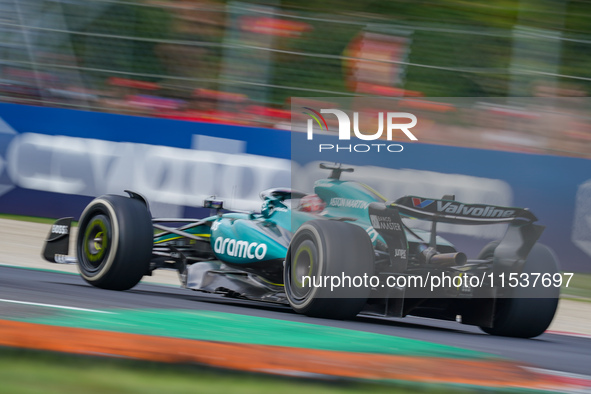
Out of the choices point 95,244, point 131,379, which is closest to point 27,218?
point 95,244

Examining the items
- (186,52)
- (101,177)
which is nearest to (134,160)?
(101,177)

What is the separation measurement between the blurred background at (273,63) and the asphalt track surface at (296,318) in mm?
3550

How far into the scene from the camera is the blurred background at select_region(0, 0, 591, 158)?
9234 millimetres

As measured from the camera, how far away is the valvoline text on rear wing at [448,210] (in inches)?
187

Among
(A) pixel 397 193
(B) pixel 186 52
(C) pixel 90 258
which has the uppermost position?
(B) pixel 186 52

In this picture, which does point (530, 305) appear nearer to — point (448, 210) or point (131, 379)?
point (448, 210)

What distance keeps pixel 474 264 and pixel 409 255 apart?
0.37m

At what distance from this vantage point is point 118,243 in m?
5.82

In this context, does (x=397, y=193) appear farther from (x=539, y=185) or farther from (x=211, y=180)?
(x=211, y=180)

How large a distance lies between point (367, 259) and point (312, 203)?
590 mm

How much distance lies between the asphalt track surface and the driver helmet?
0.62m

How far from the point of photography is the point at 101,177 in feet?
30.9

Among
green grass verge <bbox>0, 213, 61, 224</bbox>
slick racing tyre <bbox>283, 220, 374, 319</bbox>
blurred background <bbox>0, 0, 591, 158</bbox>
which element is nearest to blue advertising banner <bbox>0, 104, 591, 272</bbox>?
green grass verge <bbox>0, 213, 61, 224</bbox>

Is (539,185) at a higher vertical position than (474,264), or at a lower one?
higher
